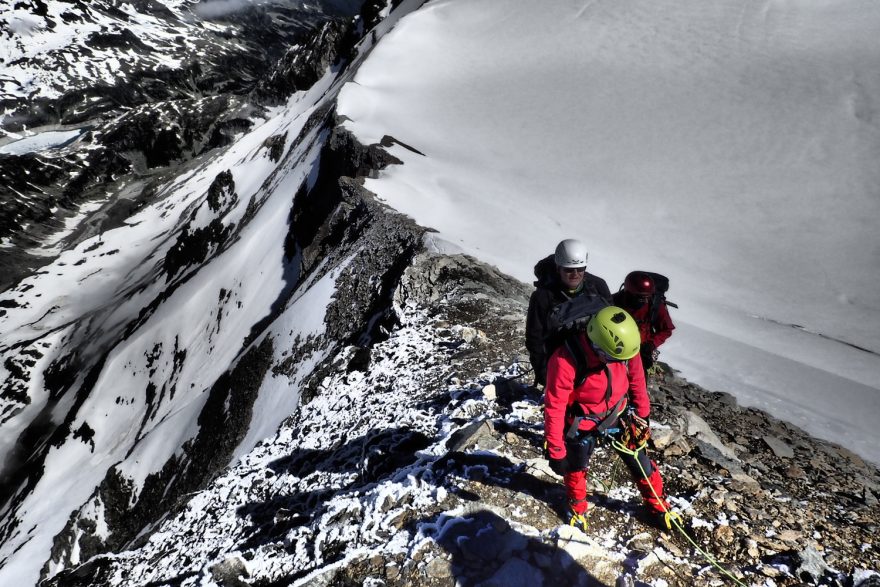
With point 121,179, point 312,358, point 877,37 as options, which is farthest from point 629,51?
point 121,179

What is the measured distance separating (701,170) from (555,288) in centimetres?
1715

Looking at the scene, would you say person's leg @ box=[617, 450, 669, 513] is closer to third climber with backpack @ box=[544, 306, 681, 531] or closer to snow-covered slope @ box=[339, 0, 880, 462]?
third climber with backpack @ box=[544, 306, 681, 531]

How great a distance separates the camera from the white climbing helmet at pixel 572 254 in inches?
202

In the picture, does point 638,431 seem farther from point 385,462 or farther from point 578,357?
point 385,462

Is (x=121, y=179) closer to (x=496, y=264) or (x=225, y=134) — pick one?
(x=225, y=134)

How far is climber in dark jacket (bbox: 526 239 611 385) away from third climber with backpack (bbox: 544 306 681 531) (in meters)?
0.49

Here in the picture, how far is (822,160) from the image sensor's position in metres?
17.1

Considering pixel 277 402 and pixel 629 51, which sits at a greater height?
pixel 629 51

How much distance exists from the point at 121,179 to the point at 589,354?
18290 cm

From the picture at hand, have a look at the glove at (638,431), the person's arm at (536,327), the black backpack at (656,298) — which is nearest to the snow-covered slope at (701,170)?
the black backpack at (656,298)

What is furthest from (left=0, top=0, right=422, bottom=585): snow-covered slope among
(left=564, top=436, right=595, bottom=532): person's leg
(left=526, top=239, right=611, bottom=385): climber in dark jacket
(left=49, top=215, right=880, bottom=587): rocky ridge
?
(left=564, top=436, right=595, bottom=532): person's leg

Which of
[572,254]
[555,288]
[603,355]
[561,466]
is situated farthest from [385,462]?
[572,254]

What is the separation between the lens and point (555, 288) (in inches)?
220

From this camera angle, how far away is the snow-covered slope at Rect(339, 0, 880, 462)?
11539 millimetres
